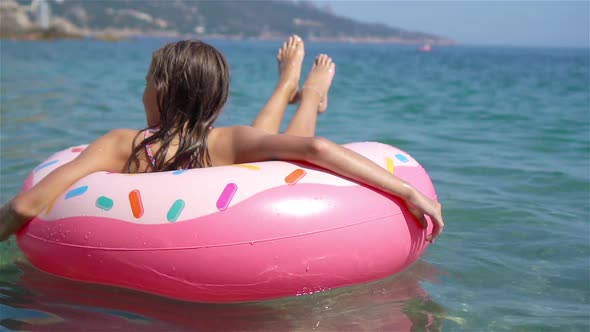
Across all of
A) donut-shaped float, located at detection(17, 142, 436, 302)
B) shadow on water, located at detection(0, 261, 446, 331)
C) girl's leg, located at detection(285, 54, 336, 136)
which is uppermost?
girl's leg, located at detection(285, 54, 336, 136)

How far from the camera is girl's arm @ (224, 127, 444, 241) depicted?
273cm

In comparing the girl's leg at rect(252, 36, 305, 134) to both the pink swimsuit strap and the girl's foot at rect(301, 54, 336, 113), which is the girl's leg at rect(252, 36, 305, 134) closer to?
the girl's foot at rect(301, 54, 336, 113)

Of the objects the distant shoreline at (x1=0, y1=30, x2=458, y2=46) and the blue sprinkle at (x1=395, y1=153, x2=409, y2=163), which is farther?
the distant shoreline at (x1=0, y1=30, x2=458, y2=46)

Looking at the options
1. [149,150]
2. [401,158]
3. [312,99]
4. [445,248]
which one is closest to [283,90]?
[312,99]

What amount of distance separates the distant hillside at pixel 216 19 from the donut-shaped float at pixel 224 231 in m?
109

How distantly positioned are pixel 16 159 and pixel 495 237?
387 cm

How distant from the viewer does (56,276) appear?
3104 mm

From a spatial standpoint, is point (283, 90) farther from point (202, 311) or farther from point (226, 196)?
point (202, 311)

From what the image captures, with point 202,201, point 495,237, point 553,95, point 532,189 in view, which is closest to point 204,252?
point 202,201

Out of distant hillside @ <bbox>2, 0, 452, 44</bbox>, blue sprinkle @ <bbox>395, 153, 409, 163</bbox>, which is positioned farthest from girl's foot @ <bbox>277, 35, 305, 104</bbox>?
distant hillside @ <bbox>2, 0, 452, 44</bbox>

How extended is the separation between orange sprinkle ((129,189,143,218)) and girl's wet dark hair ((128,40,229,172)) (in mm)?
267

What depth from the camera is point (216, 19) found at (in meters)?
143

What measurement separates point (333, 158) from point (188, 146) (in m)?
0.65

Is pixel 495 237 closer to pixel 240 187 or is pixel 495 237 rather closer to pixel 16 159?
pixel 240 187
